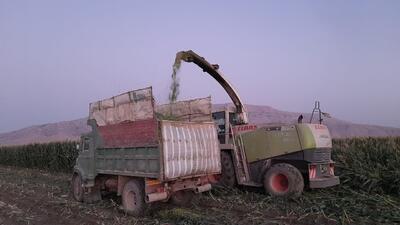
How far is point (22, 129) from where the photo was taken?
106 metres

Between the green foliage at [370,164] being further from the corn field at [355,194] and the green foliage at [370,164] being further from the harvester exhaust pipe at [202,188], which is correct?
the harvester exhaust pipe at [202,188]

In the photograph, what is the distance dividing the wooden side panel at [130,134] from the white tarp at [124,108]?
155mm

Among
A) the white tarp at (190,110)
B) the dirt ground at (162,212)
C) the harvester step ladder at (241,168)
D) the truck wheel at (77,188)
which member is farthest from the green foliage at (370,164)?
the truck wheel at (77,188)

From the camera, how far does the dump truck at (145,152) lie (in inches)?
374

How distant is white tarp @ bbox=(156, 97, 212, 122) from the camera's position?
1213 centimetres

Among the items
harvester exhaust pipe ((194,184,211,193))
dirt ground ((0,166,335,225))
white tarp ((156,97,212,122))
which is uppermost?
white tarp ((156,97,212,122))

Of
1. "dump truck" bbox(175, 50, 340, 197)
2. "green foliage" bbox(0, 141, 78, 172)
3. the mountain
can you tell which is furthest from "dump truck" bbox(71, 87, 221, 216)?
the mountain

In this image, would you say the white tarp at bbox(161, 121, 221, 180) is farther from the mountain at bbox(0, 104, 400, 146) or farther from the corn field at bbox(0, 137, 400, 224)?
the mountain at bbox(0, 104, 400, 146)

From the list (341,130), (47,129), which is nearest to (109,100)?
(341,130)

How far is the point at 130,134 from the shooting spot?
33.9 feet

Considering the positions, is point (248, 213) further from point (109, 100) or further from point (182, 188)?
point (109, 100)

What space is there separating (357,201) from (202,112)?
184 inches

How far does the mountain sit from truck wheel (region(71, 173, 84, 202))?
97.5 ft

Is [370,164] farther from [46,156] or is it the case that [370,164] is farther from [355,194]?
[46,156]
